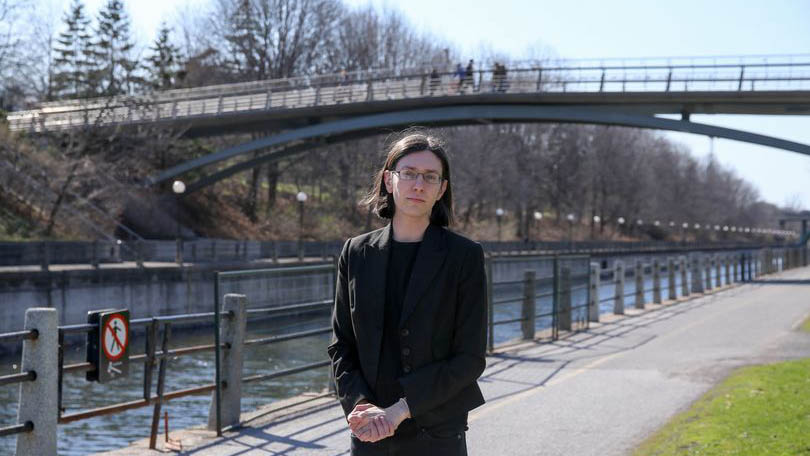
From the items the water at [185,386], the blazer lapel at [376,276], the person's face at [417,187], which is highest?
the person's face at [417,187]

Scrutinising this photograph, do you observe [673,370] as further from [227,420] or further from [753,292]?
[753,292]

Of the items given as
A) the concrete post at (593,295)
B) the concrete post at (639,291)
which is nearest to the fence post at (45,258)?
the concrete post at (593,295)

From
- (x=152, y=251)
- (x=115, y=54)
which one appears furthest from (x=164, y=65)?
(x=152, y=251)

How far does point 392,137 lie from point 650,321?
52.0 ft

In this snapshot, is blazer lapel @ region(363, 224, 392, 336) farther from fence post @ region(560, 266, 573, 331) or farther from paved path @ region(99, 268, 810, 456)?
fence post @ region(560, 266, 573, 331)

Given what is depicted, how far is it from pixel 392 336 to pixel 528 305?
481 inches

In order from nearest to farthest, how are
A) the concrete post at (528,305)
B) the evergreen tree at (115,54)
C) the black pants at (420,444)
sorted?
the black pants at (420,444) → the concrete post at (528,305) → the evergreen tree at (115,54)

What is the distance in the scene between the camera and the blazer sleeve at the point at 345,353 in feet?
Result: 11.6

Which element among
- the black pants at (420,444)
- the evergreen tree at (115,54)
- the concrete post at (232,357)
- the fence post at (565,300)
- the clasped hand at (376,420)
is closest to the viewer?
the clasped hand at (376,420)

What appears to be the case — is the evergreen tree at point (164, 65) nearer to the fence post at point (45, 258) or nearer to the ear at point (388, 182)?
the fence post at point (45, 258)

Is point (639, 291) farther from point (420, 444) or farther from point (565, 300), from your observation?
point (420, 444)

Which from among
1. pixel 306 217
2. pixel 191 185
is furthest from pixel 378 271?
pixel 306 217

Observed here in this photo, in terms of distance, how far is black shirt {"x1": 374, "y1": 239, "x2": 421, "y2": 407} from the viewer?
11.6ft

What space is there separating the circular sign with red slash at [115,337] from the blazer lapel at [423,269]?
4.22 metres
